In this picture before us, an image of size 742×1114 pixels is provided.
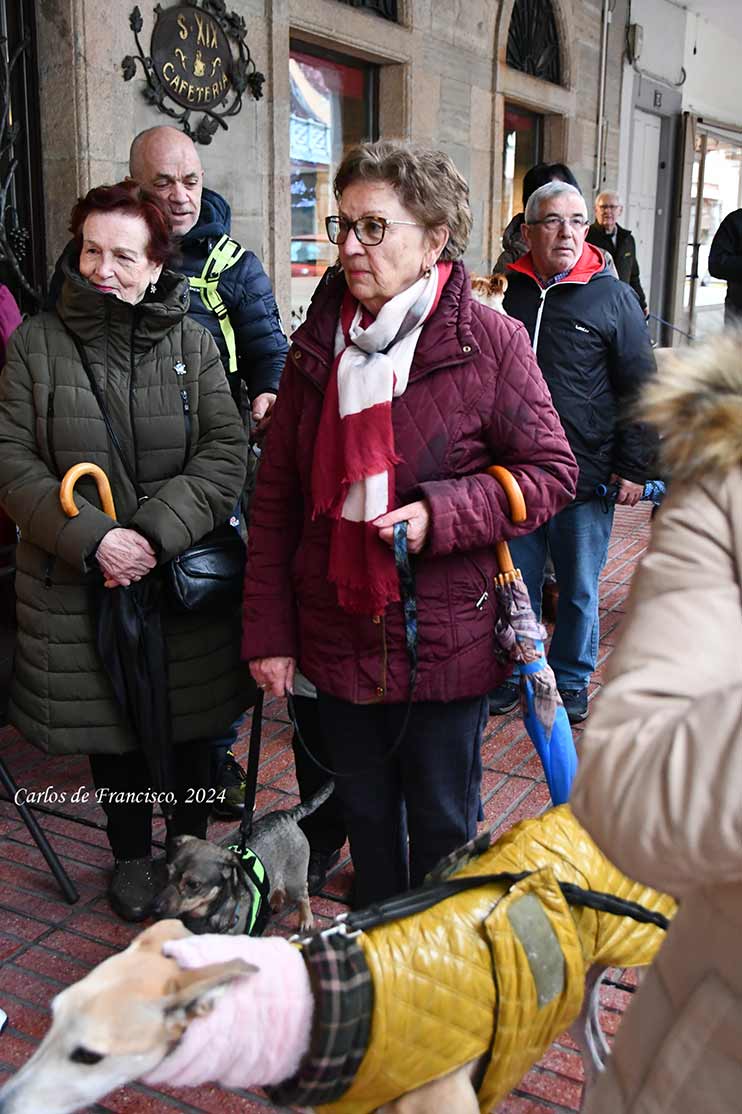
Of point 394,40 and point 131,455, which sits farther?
point 394,40

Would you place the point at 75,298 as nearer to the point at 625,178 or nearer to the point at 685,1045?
the point at 685,1045

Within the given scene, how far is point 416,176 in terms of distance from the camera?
2.32 meters

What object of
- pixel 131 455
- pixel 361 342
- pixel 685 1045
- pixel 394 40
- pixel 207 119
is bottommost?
pixel 685 1045

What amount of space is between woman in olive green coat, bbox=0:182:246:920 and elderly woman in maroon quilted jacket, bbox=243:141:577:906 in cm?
55

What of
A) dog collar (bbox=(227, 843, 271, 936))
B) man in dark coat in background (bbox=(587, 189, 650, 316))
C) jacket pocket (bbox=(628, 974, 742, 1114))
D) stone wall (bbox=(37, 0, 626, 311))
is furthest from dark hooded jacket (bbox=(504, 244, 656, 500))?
man in dark coat in background (bbox=(587, 189, 650, 316))

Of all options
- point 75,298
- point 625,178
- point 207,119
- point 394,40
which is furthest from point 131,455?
point 625,178

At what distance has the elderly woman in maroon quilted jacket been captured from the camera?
2.30 meters

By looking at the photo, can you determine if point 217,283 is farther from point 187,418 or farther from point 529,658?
point 529,658

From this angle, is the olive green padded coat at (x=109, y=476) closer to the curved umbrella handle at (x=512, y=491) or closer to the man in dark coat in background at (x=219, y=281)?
the man in dark coat in background at (x=219, y=281)

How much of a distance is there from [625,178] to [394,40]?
591 cm

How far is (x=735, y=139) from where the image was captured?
16938 millimetres

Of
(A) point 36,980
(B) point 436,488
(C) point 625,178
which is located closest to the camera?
(B) point 436,488

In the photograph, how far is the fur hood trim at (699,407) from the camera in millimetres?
1029

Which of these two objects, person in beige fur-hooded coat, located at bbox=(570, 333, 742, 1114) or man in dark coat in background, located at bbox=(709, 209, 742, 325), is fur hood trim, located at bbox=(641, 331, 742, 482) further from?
man in dark coat in background, located at bbox=(709, 209, 742, 325)
